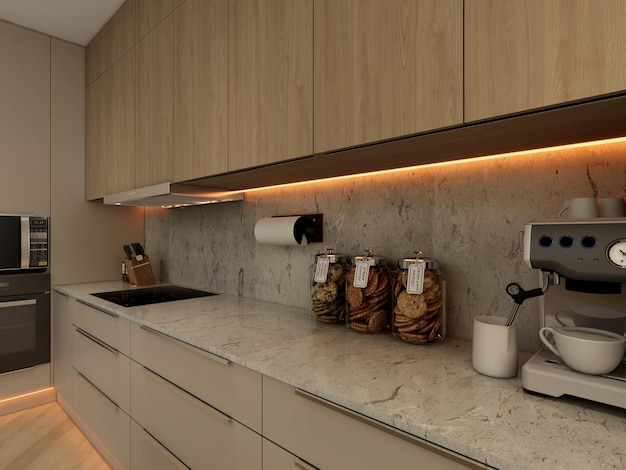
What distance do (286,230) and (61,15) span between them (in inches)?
90.4

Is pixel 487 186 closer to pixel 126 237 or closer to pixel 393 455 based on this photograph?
pixel 393 455

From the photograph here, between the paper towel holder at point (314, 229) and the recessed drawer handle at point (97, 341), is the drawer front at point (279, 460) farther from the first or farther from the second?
the recessed drawer handle at point (97, 341)

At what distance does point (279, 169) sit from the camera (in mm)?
1529

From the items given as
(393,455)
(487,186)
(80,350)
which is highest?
(487,186)

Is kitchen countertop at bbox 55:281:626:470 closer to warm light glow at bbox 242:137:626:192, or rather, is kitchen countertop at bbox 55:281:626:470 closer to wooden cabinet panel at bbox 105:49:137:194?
warm light glow at bbox 242:137:626:192

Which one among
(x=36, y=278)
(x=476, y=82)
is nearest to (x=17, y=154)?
(x=36, y=278)

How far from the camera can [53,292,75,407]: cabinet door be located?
255 cm

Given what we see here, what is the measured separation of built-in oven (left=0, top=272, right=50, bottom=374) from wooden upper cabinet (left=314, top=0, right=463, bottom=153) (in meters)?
2.55

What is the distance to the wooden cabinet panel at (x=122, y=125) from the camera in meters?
2.38

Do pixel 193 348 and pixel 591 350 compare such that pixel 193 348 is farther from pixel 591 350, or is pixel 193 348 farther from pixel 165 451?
pixel 591 350

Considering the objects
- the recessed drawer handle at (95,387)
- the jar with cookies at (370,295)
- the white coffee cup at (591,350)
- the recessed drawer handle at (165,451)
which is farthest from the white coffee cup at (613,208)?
the recessed drawer handle at (95,387)

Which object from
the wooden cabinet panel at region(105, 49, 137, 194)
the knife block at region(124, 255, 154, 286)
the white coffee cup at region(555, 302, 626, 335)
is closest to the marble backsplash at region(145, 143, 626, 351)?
the white coffee cup at region(555, 302, 626, 335)

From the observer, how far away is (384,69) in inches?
41.6

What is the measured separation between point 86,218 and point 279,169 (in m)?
2.20
